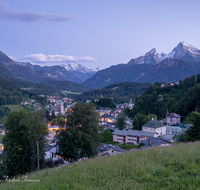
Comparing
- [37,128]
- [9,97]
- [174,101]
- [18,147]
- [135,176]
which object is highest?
[174,101]

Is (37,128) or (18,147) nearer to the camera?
(18,147)

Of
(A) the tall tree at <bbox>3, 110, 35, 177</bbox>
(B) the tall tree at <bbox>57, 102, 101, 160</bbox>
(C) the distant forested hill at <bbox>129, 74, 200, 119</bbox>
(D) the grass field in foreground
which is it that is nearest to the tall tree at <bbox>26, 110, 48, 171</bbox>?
(A) the tall tree at <bbox>3, 110, 35, 177</bbox>

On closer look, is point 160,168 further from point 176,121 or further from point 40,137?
point 176,121

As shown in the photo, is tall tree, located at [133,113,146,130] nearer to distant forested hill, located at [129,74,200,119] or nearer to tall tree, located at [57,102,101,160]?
distant forested hill, located at [129,74,200,119]

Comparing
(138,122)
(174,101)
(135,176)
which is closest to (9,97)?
(138,122)

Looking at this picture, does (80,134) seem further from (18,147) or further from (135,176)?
(135,176)

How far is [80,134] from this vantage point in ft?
59.4

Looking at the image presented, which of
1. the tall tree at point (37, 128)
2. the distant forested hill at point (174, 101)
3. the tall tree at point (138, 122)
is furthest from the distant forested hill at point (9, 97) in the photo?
the tall tree at point (37, 128)

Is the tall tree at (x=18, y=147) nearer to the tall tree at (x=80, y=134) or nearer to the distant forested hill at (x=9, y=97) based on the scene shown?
the tall tree at (x=80, y=134)

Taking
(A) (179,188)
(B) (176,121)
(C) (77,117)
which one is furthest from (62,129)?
(B) (176,121)

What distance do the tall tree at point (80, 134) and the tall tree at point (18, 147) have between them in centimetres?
312

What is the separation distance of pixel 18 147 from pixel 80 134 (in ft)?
20.4

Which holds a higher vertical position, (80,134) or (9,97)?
(9,97)

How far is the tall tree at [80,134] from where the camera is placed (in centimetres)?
1838
